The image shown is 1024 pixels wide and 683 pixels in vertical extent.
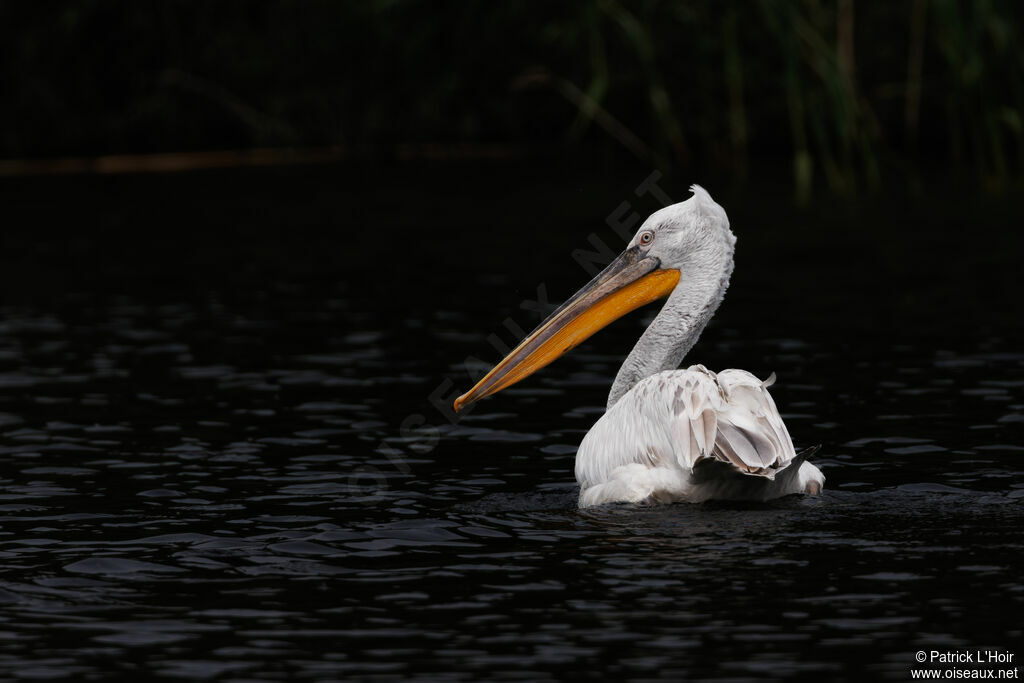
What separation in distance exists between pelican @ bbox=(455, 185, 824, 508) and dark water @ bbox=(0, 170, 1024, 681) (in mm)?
140

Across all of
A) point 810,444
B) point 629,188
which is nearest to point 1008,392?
point 810,444

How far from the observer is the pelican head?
26.7 ft

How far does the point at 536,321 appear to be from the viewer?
13352 millimetres

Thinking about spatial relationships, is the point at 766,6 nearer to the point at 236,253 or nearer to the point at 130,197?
the point at 236,253

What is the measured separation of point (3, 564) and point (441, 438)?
329cm

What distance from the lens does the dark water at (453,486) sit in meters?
5.46

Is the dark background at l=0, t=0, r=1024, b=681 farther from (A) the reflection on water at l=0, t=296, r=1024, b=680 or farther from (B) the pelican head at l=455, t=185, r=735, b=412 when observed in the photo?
(B) the pelican head at l=455, t=185, r=735, b=412
